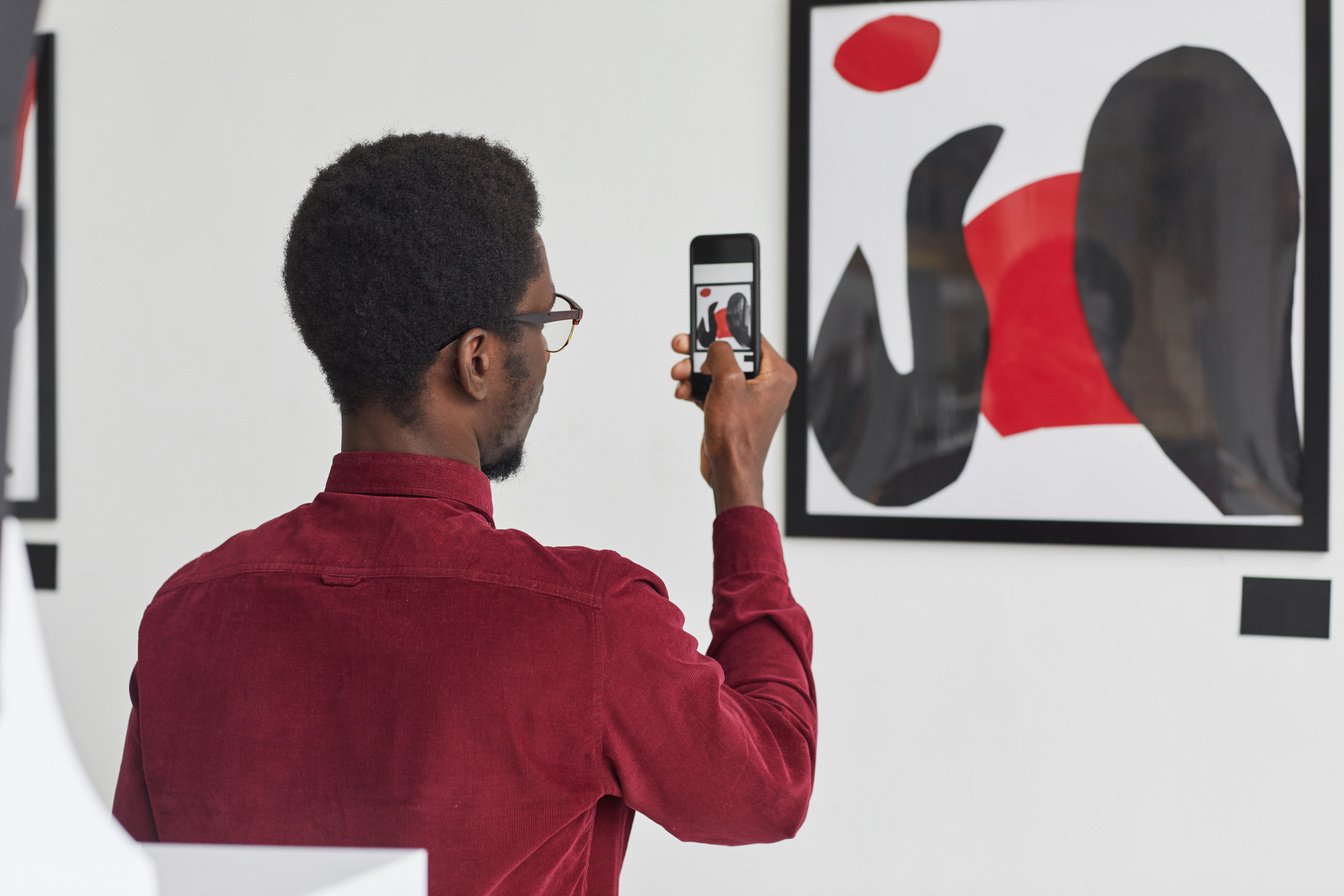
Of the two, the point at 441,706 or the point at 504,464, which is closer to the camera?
the point at 441,706

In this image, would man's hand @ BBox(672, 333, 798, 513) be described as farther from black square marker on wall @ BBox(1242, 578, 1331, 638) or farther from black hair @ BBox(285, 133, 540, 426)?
black square marker on wall @ BBox(1242, 578, 1331, 638)

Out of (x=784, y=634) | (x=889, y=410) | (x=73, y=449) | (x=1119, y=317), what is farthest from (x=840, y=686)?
(x=73, y=449)

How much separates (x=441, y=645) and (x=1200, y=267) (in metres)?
1.24

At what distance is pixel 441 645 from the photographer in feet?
2.34

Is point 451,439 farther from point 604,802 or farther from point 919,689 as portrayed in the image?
point 919,689

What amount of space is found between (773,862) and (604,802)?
3.12 feet

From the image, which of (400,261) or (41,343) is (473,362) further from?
(41,343)

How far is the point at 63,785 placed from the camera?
240 mm

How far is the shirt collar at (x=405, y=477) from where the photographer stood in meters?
0.79

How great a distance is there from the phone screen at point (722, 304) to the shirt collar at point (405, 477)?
0.38 meters

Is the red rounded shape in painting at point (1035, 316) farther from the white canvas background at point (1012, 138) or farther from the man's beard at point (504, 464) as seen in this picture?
the man's beard at point (504, 464)

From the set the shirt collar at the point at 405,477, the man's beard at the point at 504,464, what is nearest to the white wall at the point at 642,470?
the man's beard at the point at 504,464

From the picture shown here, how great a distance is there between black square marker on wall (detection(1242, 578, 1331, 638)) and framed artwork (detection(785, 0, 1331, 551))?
0.18 ft

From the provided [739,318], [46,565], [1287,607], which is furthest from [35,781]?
[46,565]
